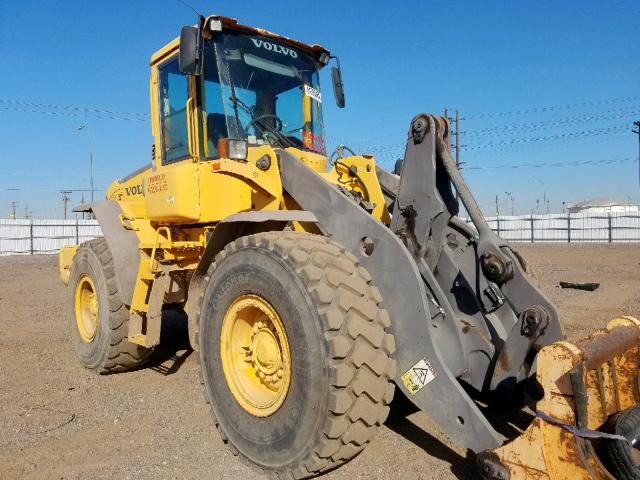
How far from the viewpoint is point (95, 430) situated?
3947 mm

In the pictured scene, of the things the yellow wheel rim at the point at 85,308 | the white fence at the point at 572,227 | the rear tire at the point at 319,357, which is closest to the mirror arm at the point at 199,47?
the rear tire at the point at 319,357

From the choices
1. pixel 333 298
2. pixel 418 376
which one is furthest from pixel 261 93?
pixel 418 376

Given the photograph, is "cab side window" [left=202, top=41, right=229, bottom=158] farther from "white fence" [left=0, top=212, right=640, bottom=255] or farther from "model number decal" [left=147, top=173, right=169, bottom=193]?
"white fence" [left=0, top=212, right=640, bottom=255]

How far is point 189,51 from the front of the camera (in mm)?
3826

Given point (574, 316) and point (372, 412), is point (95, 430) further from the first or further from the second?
point (574, 316)

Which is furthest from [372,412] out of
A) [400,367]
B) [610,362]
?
[610,362]

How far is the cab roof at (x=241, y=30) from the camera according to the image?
4155 mm

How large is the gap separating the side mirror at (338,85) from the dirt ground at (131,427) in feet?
10.7

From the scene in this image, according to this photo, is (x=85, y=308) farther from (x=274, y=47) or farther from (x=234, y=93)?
(x=274, y=47)

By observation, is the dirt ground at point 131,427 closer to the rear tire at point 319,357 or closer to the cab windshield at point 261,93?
the rear tire at point 319,357

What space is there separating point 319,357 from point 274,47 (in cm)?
310

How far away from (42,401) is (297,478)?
301 centimetres

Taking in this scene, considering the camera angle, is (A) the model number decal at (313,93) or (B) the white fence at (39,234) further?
(B) the white fence at (39,234)

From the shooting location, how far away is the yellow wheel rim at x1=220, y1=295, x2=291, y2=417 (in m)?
3.07
